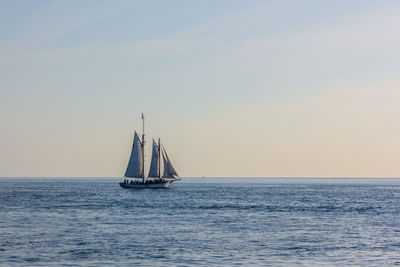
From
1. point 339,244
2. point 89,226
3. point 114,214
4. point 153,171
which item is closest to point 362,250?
point 339,244

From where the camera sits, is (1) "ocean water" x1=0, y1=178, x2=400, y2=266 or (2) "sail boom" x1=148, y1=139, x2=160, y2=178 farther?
(2) "sail boom" x1=148, y1=139, x2=160, y2=178

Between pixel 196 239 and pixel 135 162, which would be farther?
pixel 135 162

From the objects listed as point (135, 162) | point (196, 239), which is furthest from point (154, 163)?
point (196, 239)

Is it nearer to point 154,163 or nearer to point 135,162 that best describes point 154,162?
point 154,163

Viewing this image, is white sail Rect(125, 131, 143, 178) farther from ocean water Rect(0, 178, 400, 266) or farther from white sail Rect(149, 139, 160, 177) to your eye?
ocean water Rect(0, 178, 400, 266)

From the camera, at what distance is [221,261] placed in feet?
138

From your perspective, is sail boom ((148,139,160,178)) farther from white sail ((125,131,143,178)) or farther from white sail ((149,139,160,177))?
white sail ((125,131,143,178))

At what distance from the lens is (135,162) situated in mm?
170000

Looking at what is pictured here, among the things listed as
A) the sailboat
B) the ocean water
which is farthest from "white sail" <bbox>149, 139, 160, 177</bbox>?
the ocean water

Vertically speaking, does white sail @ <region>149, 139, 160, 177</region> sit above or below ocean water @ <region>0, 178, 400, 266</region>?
above

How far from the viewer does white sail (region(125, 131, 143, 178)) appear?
168250 millimetres

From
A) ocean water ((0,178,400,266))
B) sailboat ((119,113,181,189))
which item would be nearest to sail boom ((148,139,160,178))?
sailboat ((119,113,181,189))

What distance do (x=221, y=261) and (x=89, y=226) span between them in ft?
87.4

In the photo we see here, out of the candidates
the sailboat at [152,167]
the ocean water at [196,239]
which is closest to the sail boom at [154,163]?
the sailboat at [152,167]
